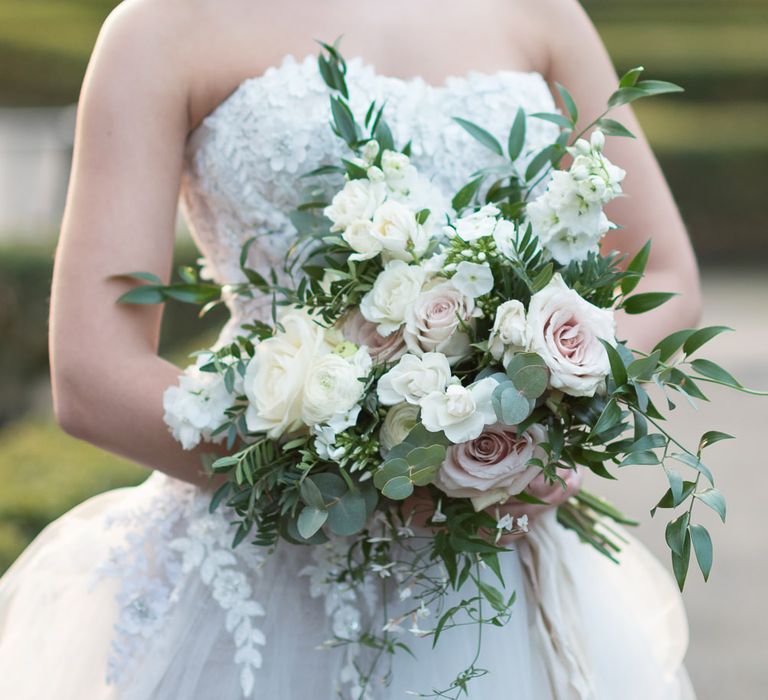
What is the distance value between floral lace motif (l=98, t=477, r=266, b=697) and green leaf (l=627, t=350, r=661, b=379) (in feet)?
2.25

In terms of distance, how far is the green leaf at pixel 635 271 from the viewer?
1.65 m

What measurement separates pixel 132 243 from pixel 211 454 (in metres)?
0.37

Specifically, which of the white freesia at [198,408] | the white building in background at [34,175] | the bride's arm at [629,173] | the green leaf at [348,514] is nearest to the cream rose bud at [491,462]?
the green leaf at [348,514]

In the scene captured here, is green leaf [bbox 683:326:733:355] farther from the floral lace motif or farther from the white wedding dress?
the floral lace motif

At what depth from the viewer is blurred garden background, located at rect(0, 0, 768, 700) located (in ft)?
15.0

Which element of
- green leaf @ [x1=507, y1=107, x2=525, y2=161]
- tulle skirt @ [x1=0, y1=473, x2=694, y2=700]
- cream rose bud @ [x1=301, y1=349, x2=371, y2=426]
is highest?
green leaf @ [x1=507, y1=107, x2=525, y2=161]

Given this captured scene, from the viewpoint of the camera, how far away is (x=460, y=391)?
4.74 ft

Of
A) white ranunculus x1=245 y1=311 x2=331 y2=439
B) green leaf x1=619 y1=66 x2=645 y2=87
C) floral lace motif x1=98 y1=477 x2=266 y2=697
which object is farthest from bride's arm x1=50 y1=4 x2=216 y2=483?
green leaf x1=619 y1=66 x2=645 y2=87

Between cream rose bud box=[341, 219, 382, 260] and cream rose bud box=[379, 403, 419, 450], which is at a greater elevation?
cream rose bud box=[341, 219, 382, 260]

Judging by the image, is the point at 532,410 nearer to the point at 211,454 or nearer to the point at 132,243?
the point at 211,454

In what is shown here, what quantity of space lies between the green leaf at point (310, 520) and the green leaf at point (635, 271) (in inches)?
21.3

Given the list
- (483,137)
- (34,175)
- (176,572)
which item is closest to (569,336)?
(483,137)

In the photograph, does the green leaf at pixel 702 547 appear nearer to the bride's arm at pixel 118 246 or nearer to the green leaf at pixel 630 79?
the green leaf at pixel 630 79

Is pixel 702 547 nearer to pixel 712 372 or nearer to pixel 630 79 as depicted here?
pixel 712 372
